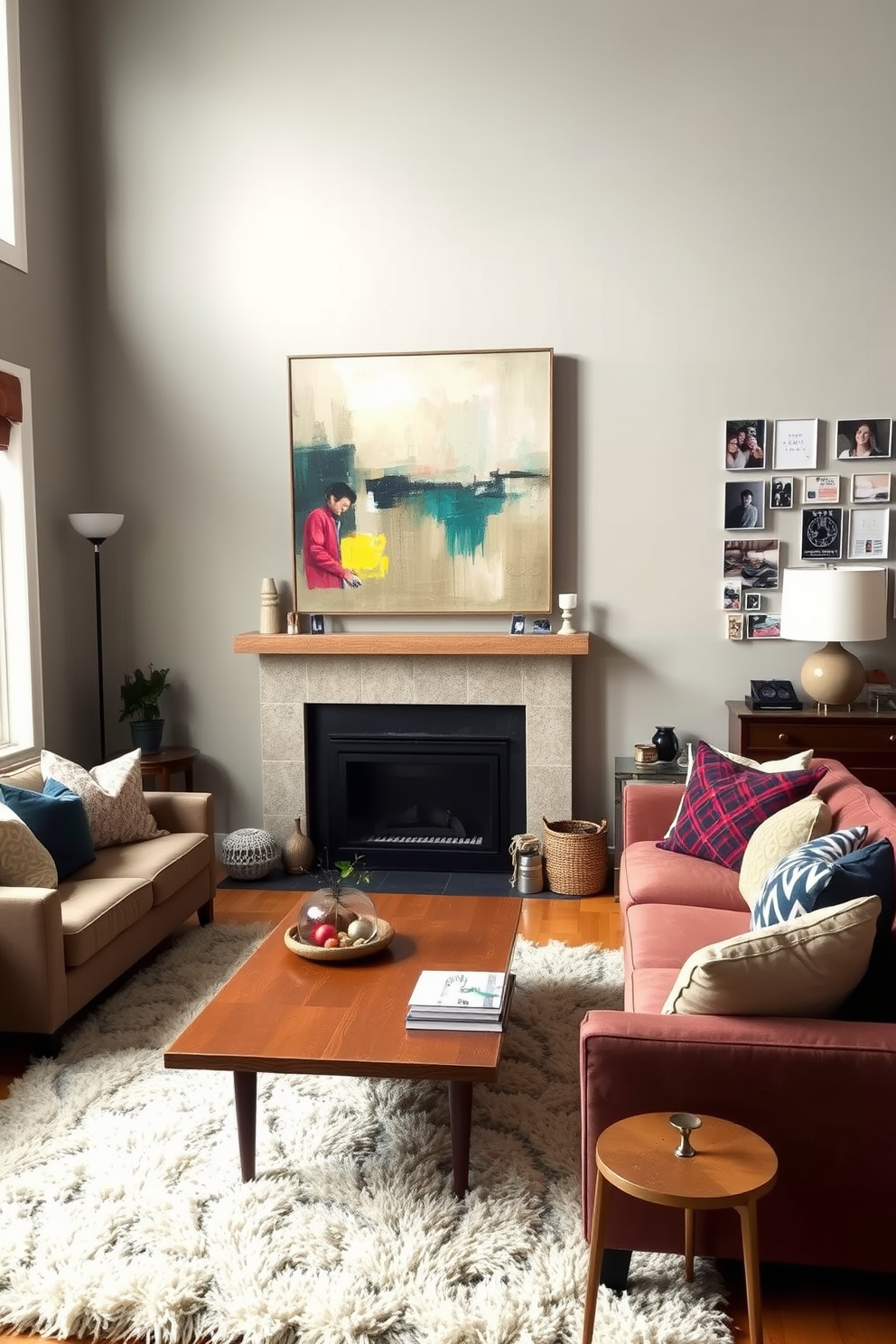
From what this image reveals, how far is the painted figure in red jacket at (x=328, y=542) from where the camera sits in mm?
5340

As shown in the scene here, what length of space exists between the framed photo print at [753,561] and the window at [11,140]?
344 cm

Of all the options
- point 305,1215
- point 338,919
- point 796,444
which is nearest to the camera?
point 305,1215

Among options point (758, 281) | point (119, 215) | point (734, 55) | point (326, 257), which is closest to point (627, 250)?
point (758, 281)

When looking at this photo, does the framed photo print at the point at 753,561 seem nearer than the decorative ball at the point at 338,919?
No

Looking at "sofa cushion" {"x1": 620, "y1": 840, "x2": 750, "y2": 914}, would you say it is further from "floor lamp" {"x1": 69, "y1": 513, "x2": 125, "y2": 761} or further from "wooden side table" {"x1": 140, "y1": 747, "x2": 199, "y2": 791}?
"floor lamp" {"x1": 69, "y1": 513, "x2": 125, "y2": 761}

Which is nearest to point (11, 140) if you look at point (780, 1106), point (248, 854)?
point (248, 854)

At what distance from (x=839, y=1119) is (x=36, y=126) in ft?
17.1

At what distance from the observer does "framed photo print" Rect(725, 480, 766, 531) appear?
5.09 m

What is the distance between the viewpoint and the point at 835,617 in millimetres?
4555

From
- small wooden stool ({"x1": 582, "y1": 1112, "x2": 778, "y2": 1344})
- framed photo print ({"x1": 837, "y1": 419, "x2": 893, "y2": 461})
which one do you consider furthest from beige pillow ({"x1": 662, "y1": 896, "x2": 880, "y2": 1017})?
framed photo print ({"x1": 837, "y1": 419, "x2": 893, "y2": 461})

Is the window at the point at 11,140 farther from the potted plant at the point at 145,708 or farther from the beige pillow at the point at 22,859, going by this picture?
the beige pillow at the point at 22,859

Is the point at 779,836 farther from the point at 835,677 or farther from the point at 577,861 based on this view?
the point at 577,861

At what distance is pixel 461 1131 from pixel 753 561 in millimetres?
3285

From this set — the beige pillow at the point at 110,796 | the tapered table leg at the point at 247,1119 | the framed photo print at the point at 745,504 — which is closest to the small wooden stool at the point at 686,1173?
the tapered table leg at the point at 247,1119
